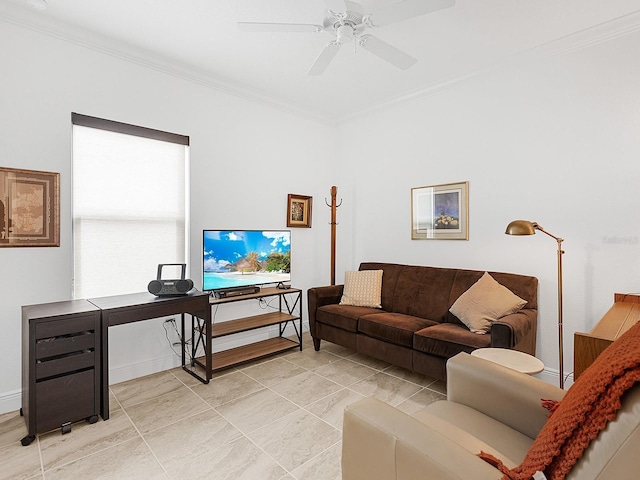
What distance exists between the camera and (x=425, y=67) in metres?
3.43

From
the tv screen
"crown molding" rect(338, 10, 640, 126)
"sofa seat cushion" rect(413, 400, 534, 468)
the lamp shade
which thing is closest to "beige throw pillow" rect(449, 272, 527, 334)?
the lamp shade

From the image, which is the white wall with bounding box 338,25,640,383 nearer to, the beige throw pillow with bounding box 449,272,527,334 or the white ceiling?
the white ceiling

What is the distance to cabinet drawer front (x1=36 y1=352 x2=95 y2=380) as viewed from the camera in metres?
2.23

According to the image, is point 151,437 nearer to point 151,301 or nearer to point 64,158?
point 151,301

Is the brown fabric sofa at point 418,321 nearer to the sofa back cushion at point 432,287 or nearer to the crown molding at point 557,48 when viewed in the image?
the sofa back cushion at point 432,287

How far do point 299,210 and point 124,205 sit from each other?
203 centimetres

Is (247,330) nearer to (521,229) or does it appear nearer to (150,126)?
(150,126)

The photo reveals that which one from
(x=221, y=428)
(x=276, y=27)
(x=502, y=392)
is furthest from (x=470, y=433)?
Answer: (x=276, y=27)

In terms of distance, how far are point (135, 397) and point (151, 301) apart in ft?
2.63

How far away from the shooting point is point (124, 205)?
10.3 ft

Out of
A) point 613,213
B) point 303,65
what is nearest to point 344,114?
point 303,65

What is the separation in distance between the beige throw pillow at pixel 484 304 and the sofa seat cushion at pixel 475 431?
1.32 metres

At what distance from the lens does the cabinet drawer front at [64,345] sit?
2.23 metres

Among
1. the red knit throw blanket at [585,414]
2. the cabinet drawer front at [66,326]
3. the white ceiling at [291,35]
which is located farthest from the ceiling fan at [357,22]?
the cabinet drawer front at [66,326]
